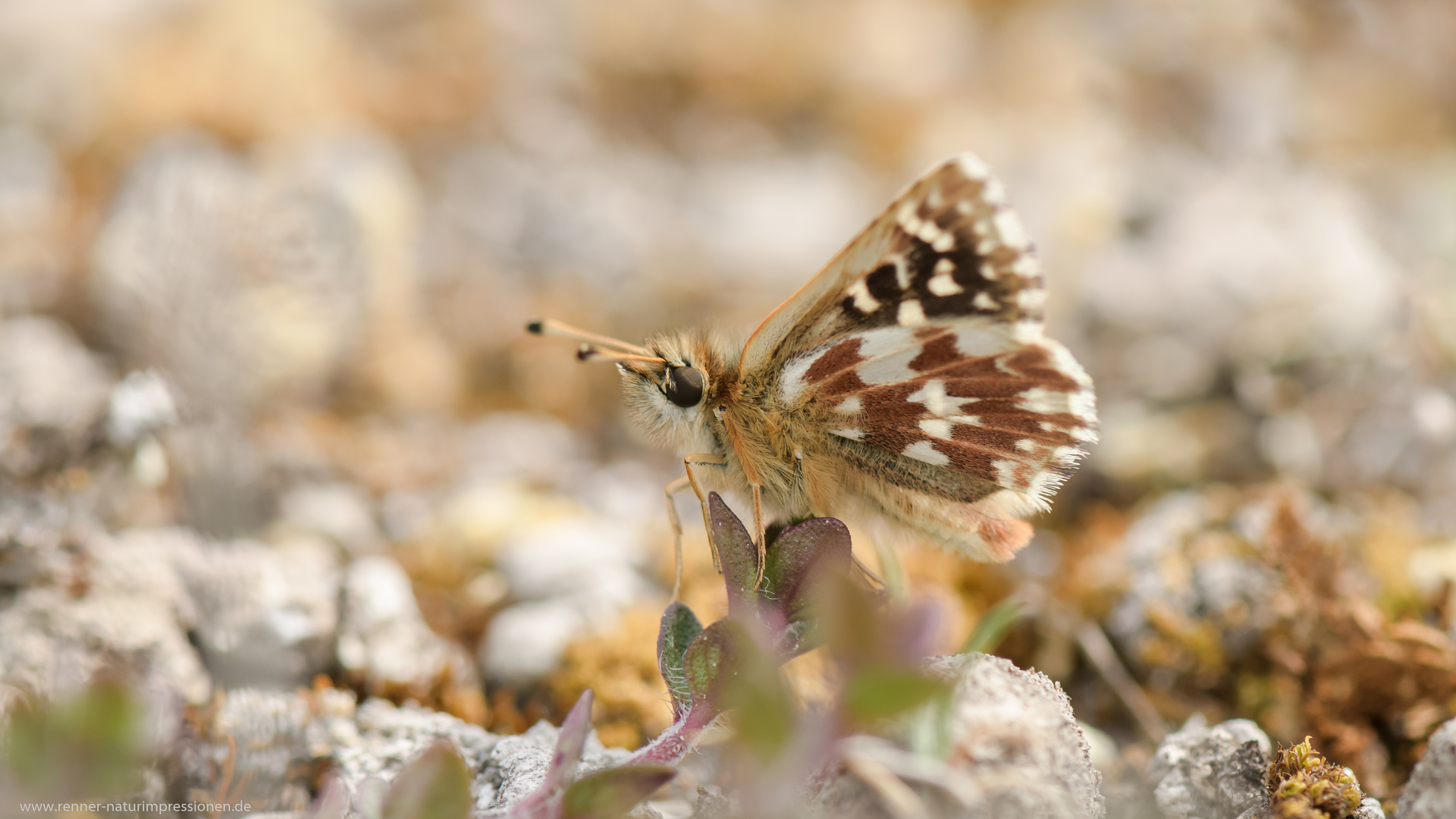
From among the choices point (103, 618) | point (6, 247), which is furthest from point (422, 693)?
point (6, 247)

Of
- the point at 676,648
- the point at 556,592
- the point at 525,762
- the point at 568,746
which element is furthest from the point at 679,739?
the point at 556,592

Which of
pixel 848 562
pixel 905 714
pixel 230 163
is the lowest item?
pixel 905 714

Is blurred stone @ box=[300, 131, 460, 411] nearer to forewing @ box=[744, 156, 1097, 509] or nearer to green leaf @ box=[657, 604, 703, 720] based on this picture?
forewing @ box=[744, 156, 1097, 509]

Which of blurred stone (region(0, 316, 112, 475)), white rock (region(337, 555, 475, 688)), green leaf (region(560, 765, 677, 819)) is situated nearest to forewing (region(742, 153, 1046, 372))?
green leaf (region(560, 765, 677, 819))

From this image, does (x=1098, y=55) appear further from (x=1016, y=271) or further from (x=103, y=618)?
(x=103, y=618)

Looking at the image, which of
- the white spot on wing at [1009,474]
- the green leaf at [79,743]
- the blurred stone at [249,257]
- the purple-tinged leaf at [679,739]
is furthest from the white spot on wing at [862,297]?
the green leaf at [79,743]

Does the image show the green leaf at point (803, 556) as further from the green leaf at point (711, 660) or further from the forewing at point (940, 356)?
the forewing at point (940, 356)
